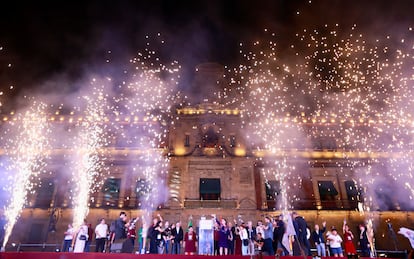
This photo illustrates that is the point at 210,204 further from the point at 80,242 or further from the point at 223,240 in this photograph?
the point at 80,242

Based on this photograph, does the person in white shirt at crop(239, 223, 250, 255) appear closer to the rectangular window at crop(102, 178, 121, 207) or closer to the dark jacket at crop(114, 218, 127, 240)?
the dark jacket at crop(114, 218, 127, 240)

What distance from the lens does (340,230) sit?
1895cm

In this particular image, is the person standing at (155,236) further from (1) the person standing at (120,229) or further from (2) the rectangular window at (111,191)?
(2) the rectangular window at (111,191)

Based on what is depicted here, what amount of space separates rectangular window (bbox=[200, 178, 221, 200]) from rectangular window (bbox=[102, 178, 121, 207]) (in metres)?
5.89

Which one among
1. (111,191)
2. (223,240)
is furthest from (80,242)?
(111,191)

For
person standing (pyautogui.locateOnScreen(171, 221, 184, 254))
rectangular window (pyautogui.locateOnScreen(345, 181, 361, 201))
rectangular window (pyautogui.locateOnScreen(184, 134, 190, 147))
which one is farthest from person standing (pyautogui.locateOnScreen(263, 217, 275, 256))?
rectangular window (pyautogui.locateOnScreen(345, 181, 361, 201))

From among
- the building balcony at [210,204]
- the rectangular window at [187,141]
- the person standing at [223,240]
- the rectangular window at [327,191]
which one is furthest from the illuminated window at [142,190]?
the rectangular window at [327,191]

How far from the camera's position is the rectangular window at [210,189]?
64.7 ft

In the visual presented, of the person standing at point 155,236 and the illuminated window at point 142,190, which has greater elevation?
the illuminated window at point 142,190

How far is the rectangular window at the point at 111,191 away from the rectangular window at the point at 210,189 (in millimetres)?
5894

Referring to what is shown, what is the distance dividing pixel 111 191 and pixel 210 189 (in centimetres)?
691

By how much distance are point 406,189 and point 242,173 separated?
11364 millimetres

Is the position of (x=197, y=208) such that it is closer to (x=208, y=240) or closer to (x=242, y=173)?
(x=242, y=173)

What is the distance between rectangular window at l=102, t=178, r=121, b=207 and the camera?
19.5 m
